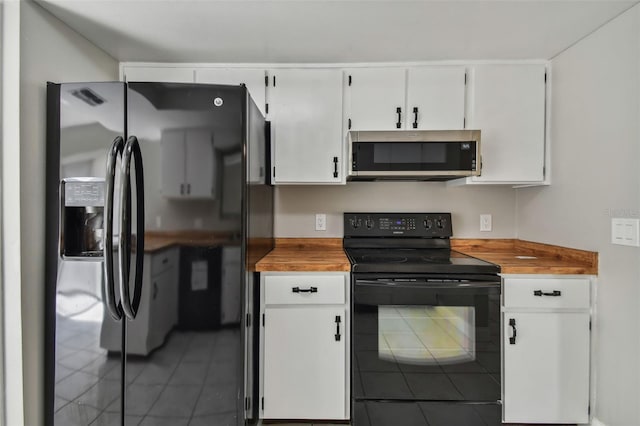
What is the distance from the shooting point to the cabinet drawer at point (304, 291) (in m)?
1.79

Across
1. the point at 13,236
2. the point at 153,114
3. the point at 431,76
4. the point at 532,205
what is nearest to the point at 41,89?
the point at 153,114

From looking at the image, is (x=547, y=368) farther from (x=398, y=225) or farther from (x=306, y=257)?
(x=306, y=257)

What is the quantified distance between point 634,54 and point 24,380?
3.03 meters

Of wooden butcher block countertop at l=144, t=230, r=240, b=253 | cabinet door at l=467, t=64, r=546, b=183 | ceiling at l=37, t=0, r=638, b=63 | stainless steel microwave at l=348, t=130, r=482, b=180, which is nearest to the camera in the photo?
→ wooden butcher block countertop at l=144, t=230, r=240, b=253

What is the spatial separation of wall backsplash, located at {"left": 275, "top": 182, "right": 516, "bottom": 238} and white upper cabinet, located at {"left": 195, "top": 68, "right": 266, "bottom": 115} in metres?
0.67

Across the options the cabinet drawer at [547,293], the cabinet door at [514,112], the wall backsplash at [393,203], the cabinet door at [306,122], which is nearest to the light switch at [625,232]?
the cabinet drawer at [547,293]

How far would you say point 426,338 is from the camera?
5.74 feet

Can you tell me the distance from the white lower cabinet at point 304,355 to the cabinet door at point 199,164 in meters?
0.63

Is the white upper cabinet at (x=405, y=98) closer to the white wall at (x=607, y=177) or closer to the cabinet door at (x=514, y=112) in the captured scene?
the cabinet door at (x=514, y=112)

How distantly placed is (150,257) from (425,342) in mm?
1392

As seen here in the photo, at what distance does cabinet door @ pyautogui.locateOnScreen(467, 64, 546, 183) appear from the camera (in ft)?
6.78

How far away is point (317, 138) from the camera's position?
2.12m

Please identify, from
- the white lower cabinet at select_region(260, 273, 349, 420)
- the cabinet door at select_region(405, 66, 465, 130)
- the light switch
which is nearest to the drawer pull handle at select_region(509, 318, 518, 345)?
the light switch

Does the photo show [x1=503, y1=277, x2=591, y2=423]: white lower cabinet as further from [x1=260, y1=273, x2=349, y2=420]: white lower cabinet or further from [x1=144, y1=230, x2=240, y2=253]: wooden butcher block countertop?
[x1=144, y1=230, x2=240, y2=253]: wooden butcher block countertop
